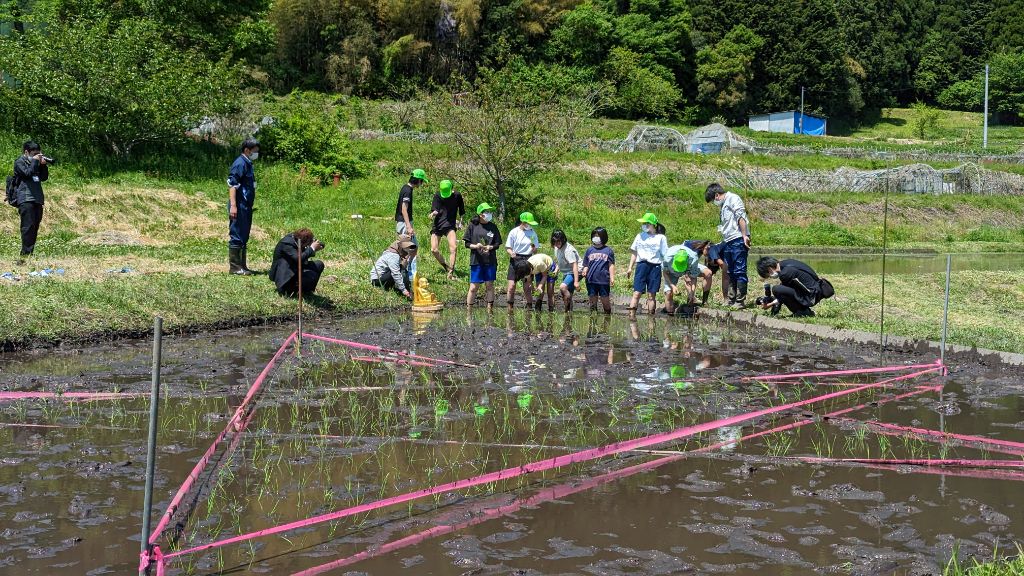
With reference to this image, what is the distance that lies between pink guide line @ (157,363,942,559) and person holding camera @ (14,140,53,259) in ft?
36.1

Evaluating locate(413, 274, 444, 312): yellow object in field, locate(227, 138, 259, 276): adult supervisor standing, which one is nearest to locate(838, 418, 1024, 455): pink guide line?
locate(413, 274, 444, 312): yellow object in field

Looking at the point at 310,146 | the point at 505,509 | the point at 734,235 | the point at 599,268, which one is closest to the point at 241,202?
the point at 599,268

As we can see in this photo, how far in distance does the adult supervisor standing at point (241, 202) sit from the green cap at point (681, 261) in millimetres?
6292

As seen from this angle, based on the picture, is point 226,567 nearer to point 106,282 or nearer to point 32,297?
point 32,297

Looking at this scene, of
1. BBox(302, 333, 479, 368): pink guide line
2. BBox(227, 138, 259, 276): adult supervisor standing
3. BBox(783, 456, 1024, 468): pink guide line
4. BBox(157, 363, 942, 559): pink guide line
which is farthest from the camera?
BBox(227, 138, 259, 276): adult supervisor standing

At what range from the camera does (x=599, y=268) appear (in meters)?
14.8

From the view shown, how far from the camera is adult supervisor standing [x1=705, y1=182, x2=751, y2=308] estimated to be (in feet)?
47.7

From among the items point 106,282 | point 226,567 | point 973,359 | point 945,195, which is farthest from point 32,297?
point 945,195

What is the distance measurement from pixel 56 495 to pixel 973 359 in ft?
30.2

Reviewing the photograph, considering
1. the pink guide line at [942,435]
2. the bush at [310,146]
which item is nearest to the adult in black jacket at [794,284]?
the pink guide line at [942,435]

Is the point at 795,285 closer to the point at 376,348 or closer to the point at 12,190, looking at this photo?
the point at 376,348

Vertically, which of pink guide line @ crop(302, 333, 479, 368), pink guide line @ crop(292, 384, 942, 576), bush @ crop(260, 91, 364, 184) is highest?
bush @ crop(260, 91, 364, 184)

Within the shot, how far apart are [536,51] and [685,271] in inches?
2096

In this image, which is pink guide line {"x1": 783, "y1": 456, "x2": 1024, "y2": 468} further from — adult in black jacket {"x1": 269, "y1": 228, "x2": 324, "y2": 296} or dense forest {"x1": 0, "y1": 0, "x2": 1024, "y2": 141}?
dense forest {"x1": 0, "y1": 0, "x2": 1024, "y2": 141}
